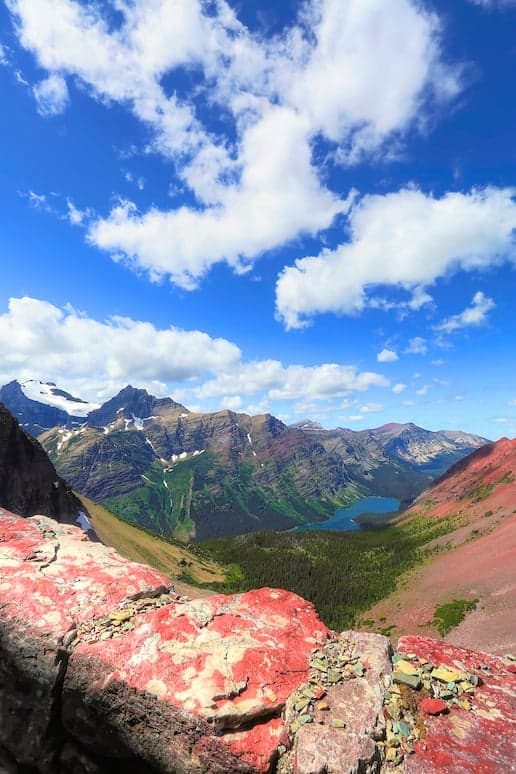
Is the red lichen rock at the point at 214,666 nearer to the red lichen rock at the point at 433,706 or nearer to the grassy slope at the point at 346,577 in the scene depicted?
the red lichen rock at the point at 433,706

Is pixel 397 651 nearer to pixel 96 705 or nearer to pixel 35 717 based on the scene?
pixel 96 705

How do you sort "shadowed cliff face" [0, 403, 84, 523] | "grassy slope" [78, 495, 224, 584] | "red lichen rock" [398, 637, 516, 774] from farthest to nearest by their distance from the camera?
"grassy slope" [78, 495, 224, 584] → "shadowed cliff face" [0, 403, 84, 523] → "red lichen rock" [398, 637, 516, 774]

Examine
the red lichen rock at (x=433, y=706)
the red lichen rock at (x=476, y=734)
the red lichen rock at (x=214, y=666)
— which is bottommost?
the red lichen rock at (x=476, y=734)

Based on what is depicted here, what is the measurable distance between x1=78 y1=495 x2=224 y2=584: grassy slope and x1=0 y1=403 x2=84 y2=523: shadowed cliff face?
76.2 ft

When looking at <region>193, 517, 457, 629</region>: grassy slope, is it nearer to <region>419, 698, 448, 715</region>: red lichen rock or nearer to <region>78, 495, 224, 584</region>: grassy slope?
<region>78, 495, 224, 584</region>: grassy slope

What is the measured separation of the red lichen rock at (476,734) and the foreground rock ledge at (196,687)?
0.09 feet

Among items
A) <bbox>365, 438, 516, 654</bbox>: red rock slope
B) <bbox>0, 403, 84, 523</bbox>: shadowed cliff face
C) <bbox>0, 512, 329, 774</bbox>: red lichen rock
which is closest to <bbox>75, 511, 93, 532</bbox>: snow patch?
<bbox>0, 403, 84, 523</bbox>: shadowed cliff face

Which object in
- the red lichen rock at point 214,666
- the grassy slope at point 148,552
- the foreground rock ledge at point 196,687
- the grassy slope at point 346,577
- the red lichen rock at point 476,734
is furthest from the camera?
the grassy slope at point 346,577

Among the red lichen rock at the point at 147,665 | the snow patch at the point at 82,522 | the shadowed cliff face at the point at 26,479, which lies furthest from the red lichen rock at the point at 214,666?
the snow patch at the point at 82,522

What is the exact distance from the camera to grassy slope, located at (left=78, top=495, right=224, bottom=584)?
4953 inches

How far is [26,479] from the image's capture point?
94.7 m

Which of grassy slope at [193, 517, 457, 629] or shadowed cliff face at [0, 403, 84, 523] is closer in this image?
shadowed cliff face at [0, 403, 84, 523]

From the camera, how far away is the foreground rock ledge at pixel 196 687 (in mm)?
9125

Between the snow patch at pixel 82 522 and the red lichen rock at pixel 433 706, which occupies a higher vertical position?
the red lichen rock at pixel 433 706
